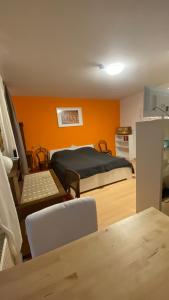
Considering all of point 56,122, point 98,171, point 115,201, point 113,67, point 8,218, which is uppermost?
point 113,67

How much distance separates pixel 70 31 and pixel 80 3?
351 millimetres

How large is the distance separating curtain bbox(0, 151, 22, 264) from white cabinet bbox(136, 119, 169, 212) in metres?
1.59

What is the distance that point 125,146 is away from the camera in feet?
16.8

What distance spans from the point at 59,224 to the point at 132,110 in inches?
180

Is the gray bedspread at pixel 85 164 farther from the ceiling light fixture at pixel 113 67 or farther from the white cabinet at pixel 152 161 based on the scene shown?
the ceiling light fixture at pixel 113 67

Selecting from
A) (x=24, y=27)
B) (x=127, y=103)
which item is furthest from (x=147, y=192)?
(x=127, y=103)

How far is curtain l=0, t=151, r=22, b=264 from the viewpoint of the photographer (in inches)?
37.3

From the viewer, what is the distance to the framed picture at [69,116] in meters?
4.51

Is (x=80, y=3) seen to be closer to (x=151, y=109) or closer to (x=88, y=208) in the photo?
(x=151, y=109)

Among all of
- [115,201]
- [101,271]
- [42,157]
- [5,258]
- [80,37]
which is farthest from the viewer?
[42,157]

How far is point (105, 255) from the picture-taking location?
72cm

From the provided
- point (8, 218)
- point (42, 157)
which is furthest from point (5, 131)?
point (42, 157)

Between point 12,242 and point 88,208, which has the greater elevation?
point 88,208

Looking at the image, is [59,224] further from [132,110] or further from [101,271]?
[132,110]
